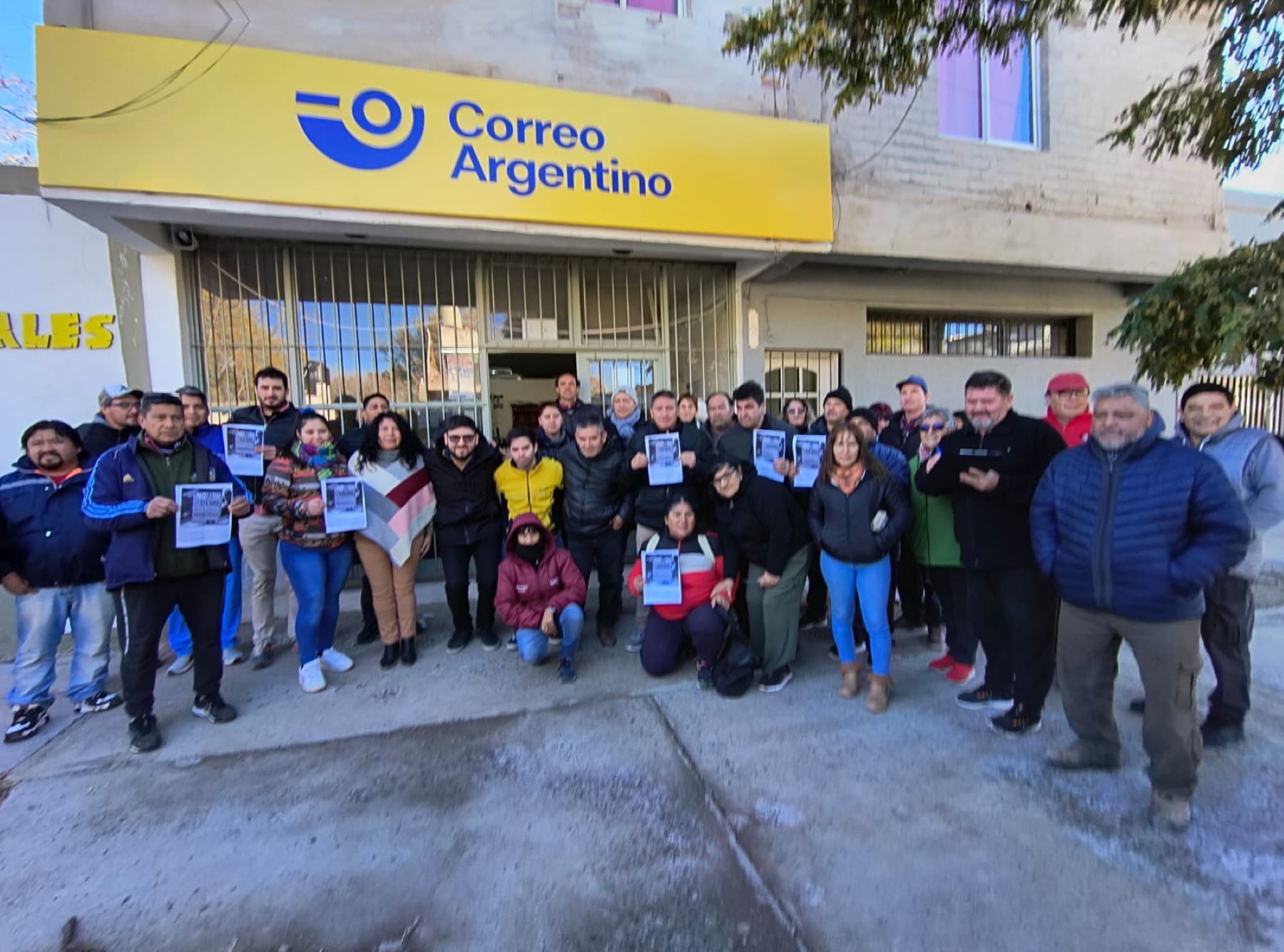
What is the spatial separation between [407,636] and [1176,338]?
17.2 ft

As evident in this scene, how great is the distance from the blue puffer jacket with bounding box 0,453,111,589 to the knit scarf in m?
1.11

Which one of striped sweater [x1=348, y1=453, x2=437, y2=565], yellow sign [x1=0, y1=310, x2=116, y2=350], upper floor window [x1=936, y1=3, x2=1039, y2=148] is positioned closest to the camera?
striped sweater [x1=348, y1=453, x2=437, y2=565]

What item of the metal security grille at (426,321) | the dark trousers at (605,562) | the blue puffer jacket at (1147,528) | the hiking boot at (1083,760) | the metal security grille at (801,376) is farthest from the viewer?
the metal security grille at (801,376)

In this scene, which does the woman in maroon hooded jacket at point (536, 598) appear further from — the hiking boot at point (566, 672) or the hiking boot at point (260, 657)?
the hiking boot at point (260, 657)

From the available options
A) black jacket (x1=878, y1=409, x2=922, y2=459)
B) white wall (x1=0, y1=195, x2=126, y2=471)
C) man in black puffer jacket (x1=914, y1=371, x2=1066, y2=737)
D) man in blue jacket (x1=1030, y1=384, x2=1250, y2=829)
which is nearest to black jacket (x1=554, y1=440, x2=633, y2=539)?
black jacket (x1=878, y1=409, x2=922, y2=459)

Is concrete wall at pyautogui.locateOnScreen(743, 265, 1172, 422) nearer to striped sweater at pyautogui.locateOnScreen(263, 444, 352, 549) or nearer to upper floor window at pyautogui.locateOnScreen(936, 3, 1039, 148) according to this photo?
upper floor window at pyautogui.locateOnScreen(936, 3, 1039, 148)

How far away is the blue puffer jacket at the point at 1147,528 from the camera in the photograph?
2.32 metres

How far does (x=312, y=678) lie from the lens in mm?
4043

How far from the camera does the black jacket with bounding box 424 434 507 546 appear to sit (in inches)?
179

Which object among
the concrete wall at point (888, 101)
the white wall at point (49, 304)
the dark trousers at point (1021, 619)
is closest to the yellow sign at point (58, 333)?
the white wall at point (49, 304)

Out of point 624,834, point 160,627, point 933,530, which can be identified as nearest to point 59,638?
point 160,627

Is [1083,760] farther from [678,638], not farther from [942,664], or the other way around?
[678,638]

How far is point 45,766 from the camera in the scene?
10.6 ft

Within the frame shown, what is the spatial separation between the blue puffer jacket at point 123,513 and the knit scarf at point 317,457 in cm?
92
